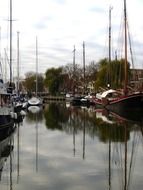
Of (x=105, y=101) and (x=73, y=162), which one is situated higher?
(x=105, y=101)

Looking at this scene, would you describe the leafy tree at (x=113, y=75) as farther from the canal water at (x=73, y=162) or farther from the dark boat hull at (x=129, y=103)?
the canal water at (x=73, y=162)

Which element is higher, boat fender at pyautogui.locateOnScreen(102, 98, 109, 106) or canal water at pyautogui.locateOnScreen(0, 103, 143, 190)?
boat fender at pyautogui.locateOnScreen(102, 98, 109, 106)

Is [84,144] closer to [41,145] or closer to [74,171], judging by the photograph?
[41,145]

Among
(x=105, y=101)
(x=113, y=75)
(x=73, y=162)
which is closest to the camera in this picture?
(x=73, y=162)

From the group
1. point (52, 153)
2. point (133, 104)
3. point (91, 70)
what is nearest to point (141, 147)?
point (52, 153)

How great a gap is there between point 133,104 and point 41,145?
29.5m

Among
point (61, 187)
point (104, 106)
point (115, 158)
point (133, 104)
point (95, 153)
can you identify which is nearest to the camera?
point (61, 187)

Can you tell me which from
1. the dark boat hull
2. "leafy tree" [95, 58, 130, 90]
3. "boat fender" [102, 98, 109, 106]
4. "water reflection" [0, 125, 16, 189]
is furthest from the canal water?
"leafy tree" [95, 58, 130, 90]

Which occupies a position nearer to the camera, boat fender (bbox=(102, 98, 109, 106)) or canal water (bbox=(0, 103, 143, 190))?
canal water (bbox=(0, 103, 143, 190))

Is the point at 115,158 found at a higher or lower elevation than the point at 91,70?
lower

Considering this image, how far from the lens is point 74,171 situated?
14.6m

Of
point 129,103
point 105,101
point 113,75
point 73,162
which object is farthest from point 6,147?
point 113,75

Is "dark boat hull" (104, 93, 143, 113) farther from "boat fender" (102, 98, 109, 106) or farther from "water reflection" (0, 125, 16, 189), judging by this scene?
"water reflection" (0, 125, 16, 189)

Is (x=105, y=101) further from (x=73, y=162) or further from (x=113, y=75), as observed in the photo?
(x=73, y=162)
